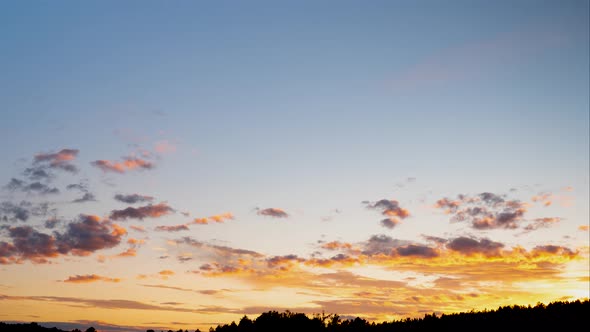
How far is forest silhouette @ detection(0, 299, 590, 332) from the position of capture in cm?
3284

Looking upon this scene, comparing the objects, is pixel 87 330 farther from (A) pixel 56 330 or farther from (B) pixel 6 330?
(B) pixel 6 330

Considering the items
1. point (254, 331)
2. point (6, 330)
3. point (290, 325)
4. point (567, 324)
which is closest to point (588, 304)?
point (567, 324)

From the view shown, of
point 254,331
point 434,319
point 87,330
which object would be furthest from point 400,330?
point 87,330

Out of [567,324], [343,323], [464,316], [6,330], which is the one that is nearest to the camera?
[567,324]

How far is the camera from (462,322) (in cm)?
3819

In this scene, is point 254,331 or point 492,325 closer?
point 492,325

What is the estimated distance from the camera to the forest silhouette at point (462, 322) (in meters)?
32.8

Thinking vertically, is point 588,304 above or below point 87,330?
above

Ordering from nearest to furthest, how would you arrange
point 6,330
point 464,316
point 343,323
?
point 464,316
point 343,323
point 6,330

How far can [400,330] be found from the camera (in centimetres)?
4081

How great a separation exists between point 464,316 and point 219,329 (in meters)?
27.6

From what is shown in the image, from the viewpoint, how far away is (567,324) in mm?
31609

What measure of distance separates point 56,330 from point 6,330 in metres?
6.84

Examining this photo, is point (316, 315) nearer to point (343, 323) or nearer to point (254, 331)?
point (343, 323)
